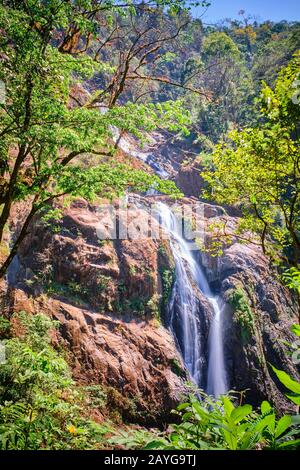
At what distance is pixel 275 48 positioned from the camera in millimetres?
44344

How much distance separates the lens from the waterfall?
1430cm

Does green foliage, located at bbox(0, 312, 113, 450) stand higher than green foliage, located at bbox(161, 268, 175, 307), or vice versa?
green foliage, located at bbox(161, 268, 175, 307)

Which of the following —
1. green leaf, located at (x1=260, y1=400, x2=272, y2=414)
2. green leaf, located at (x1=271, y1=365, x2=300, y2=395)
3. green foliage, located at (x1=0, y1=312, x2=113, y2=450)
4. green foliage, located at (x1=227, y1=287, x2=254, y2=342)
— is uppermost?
green foliage, located at (x1=227, y1=287, x2=254, y2=342)

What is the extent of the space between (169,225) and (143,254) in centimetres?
622

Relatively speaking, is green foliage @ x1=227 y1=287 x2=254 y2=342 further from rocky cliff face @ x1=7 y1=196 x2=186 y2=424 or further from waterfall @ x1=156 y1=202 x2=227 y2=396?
rocky cliff face @ x1=7 y1=196 x2=186 y2=424

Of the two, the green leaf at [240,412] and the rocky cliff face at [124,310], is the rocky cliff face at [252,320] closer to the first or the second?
the rocky cliff face at [124,310]

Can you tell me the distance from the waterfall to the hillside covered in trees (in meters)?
0.08

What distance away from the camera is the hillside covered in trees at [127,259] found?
415 cm

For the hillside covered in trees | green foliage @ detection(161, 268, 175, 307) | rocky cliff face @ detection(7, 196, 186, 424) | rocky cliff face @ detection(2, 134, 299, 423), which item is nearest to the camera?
the hillside covered in trees

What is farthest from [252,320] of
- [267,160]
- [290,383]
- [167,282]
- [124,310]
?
[290,383]

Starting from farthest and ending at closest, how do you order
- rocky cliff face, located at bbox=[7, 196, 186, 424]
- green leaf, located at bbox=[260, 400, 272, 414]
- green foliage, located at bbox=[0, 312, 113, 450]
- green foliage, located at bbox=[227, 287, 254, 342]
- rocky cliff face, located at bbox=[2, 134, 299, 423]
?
green foliage, located at bbox=[227, 287, 254, 342] < rocky cliff face, located at bbox=[2, 134, 299, 423] < rocky cliff face, located at bbox=[7, 196, 186, 424] < green foliage, located at bbox=[0, 312, 113, 450] < green leaf, located at bbox=[260, 400, 272, 414]

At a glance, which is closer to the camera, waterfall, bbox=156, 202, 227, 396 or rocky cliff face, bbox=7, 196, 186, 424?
rocky cliff face, bbox=7, 196, 186, 424

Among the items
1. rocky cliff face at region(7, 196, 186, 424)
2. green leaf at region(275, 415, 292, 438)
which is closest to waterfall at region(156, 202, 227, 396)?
rocky cliff face at region(7, 196, 186, 424)
